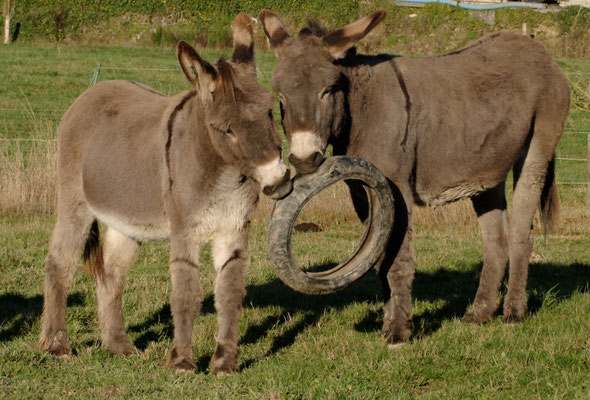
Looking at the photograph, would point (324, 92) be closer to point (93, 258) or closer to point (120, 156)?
point (120, 156)

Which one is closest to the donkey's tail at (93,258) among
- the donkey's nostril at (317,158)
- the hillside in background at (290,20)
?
the donkey's nostril at (317,158)

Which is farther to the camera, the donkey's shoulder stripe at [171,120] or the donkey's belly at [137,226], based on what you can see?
the donkey's belly at [137,226]

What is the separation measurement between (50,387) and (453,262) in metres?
5.01

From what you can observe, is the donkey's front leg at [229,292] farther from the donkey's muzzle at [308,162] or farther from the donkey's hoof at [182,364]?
the donkey's muzzle at [308,162]

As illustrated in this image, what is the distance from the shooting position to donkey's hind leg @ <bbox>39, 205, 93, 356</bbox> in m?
5.61

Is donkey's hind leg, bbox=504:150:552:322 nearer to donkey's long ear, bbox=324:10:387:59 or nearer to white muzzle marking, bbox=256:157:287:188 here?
donkey's long ear, bbox=324:10:387:59

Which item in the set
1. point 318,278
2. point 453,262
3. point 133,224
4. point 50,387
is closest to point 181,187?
point 133,224

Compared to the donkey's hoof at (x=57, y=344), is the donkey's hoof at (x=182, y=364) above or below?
above

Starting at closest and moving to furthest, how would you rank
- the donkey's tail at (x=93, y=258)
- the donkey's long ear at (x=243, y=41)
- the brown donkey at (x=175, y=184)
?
the brown donkey at (x=175, y=184) < the donkey's long ear at (x=243, y=41) < the donkey's tail at (x=93, y=258)

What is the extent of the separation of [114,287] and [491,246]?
3245mm

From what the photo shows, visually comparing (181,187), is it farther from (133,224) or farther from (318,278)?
(318,278)

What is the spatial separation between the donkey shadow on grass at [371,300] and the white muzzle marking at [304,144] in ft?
4.86

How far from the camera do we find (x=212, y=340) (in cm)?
584

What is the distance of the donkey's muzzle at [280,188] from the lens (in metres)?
4.68
